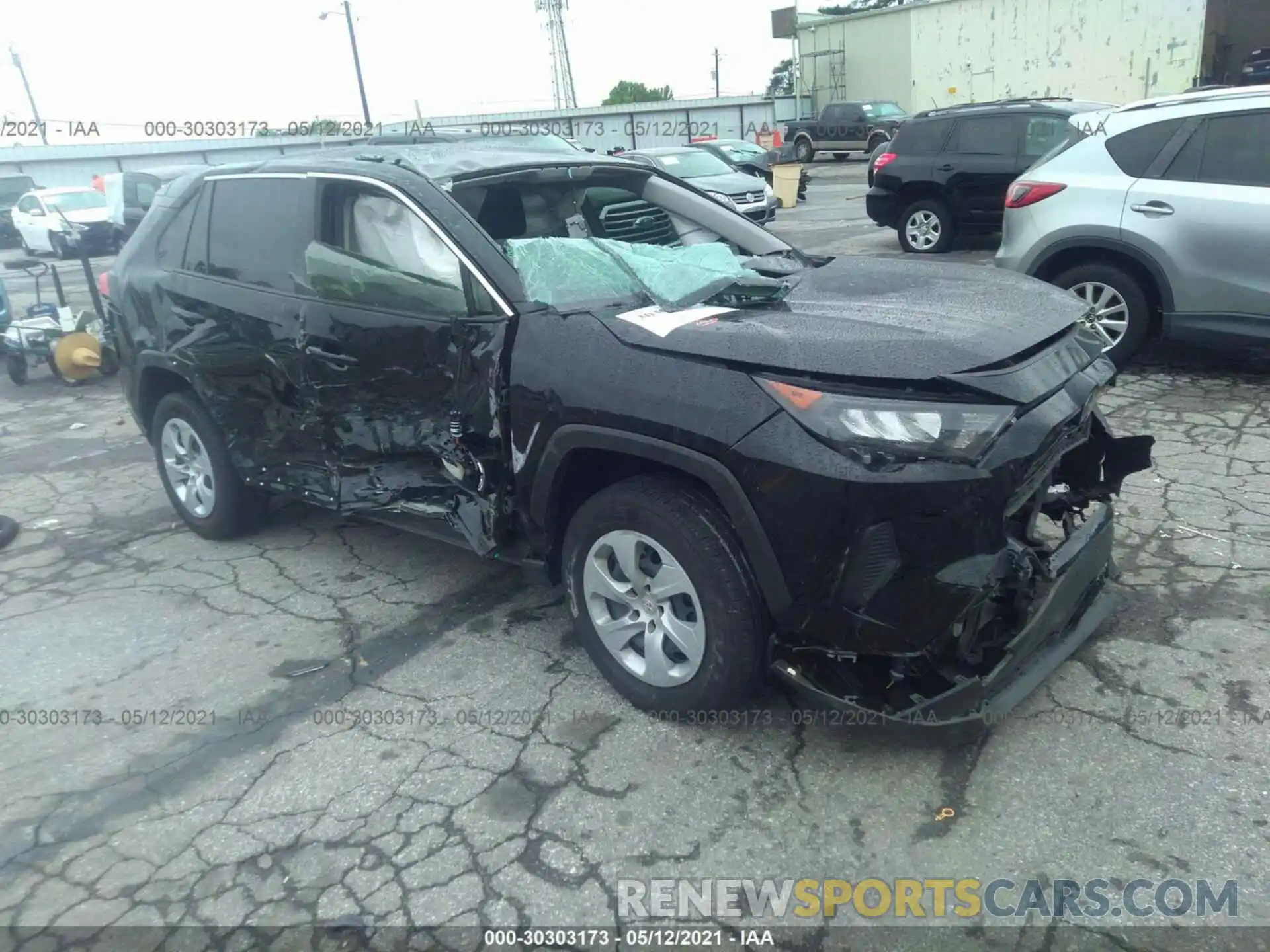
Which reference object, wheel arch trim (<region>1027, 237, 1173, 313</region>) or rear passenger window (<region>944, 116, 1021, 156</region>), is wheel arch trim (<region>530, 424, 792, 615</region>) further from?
rear passenger window (<region>944, 116, 1021, 156</region>)

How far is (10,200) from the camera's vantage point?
2555cm

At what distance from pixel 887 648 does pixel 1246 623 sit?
177 cm

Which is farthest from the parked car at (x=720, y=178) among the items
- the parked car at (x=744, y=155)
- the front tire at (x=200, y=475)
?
the front tire at (x=200, y=475)

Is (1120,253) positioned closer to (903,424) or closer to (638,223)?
(638,223)

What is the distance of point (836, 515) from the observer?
8.30ft

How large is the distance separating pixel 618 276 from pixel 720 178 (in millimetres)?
12756

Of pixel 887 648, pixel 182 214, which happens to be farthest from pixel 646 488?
pixel 182 214

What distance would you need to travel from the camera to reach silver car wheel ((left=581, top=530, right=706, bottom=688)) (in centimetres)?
291

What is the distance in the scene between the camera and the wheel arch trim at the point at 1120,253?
234 inches

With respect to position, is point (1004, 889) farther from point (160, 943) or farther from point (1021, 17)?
point (1021, 17)

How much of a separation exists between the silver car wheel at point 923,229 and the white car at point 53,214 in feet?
49.8

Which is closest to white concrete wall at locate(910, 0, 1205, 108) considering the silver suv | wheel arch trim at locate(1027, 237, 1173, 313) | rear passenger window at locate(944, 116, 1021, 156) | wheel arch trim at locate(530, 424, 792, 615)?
Result: rear passenger window at locate(944, 116, 1021, 156)

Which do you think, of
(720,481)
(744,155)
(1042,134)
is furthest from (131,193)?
(720,481)

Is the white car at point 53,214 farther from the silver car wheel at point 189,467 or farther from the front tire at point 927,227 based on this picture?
the silver car wheel at point 189,467
